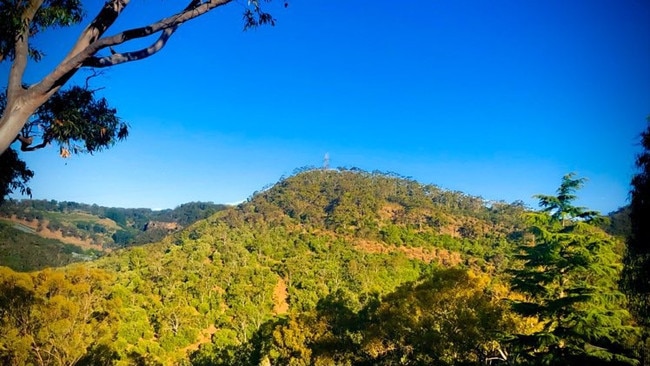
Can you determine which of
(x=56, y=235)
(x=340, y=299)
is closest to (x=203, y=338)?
(x=340, y=299)

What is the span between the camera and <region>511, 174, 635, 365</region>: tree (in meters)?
10.5

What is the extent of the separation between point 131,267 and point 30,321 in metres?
50.2

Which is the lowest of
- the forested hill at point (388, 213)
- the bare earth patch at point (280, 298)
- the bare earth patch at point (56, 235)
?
the bare earth patch at point (280, 298)

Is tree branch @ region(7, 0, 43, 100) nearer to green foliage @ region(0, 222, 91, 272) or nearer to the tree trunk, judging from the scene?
the tree trunk

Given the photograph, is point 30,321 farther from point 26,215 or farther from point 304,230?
point 26,215

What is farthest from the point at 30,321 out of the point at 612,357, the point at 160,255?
the point at 160,255

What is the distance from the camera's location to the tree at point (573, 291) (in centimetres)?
1048

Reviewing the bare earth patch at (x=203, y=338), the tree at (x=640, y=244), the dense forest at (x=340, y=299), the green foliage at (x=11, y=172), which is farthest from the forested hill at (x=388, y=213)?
the green foliage at (x=11, y=172)

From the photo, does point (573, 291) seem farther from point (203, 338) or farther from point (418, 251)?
point (418, 251)

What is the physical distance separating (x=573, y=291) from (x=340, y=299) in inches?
933

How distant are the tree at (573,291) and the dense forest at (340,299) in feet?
0.13

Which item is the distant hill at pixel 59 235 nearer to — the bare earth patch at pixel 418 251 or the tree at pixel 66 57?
the bare earth patch at pixel 418 251

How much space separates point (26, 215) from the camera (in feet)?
513

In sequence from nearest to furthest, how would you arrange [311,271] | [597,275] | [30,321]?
[597,275] → [30,321] → [311,271]
